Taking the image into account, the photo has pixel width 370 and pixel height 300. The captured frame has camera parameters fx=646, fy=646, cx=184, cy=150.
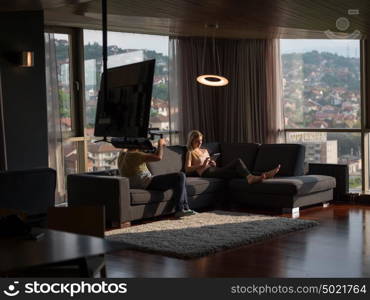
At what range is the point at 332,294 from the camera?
13.0ft

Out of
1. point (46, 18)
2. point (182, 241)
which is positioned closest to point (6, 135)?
point (46, 18)

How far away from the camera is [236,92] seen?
10.6 metres

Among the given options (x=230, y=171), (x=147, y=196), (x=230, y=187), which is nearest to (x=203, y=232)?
(x=147, y=196)

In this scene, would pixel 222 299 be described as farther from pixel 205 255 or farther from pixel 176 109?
pixel 176 109

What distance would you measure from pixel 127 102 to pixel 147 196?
3455 millimetres

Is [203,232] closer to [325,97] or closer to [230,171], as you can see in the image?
[230,171]

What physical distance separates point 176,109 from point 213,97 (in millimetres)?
791

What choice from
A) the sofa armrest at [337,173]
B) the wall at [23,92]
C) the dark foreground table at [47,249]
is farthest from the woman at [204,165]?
the dark foreground table at [47,249]

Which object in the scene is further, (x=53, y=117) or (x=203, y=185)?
(x=53, y=117)

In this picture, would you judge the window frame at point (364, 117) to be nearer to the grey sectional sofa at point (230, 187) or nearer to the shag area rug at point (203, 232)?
the grey sectional sofa at point (230, 187)

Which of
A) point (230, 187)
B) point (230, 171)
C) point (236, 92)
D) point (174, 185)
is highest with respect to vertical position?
point (236, 92)

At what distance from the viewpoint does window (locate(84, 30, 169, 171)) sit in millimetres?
9422

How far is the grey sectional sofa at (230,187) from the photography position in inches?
299

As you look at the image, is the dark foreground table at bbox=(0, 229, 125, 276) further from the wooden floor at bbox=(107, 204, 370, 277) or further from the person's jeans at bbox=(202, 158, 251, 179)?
the person's jeans at bbox=(202, 158, 251, 179)
